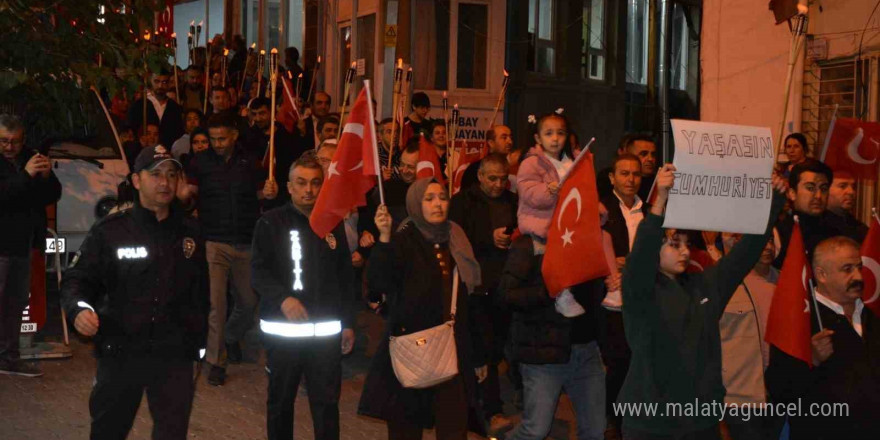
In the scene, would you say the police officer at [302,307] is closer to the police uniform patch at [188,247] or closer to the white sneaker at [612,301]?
the police uniform patch at [188,247]

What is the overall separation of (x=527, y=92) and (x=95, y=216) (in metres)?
14.0

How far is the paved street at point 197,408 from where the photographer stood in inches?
328

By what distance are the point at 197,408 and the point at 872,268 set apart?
4.87 metres

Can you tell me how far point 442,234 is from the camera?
22.8 feet

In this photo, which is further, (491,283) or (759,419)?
(491,283)

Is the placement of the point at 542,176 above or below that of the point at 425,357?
above

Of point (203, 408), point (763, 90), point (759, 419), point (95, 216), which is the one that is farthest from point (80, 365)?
point (763, 90)

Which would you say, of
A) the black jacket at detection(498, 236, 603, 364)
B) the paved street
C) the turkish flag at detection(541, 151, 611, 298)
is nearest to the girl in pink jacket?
the black jacket at detection(498, 236, 603, 364)

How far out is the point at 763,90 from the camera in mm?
12547

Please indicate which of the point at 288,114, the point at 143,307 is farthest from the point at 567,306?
the point at 288,114

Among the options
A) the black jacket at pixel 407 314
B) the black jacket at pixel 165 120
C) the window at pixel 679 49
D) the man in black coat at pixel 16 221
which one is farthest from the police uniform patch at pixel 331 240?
the window at pixel 679 49

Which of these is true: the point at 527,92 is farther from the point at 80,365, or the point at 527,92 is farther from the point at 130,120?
the point at 80,365

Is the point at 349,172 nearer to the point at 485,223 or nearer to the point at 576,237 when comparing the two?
the point at 576,237

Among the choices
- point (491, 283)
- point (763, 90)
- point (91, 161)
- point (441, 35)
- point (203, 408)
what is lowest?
point (203, 408)
